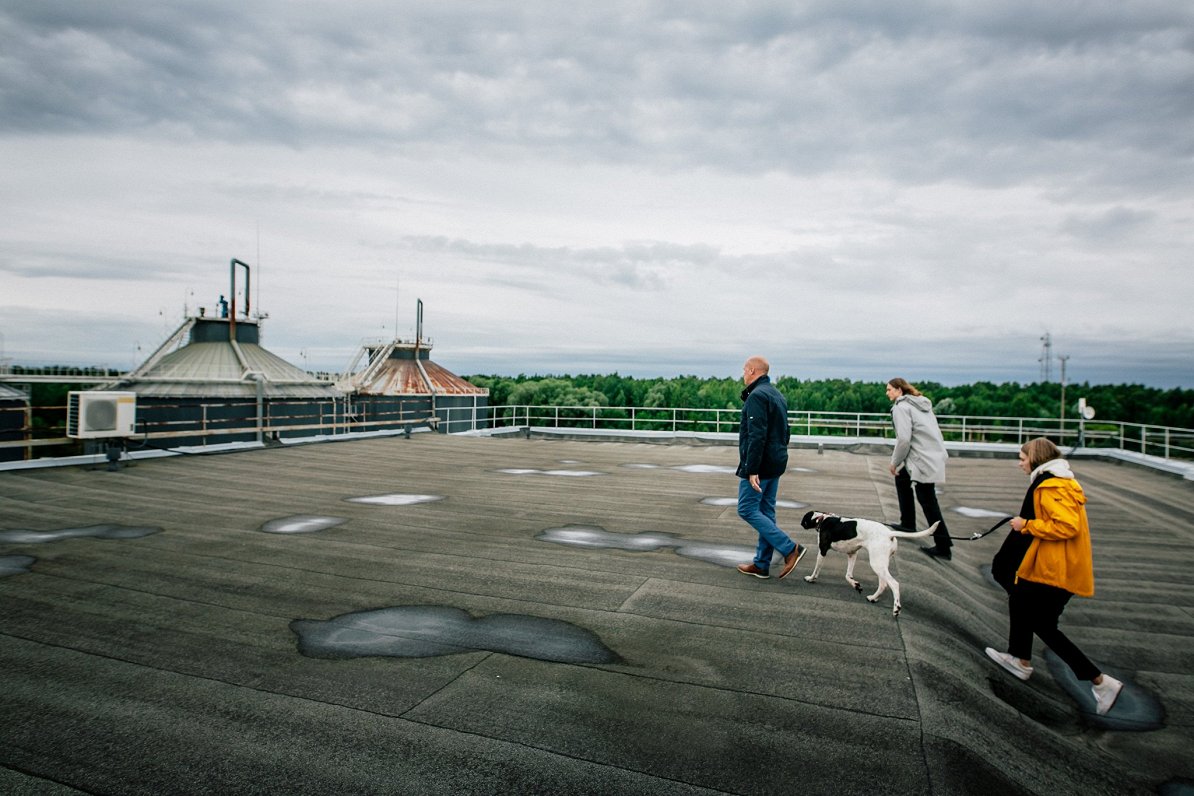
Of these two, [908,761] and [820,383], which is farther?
[820,383]

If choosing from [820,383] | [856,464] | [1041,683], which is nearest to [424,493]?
[1041,683]

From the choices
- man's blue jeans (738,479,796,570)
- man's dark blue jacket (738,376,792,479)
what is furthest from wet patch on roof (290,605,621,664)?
man's dark blue jacket (738,376,792,479)

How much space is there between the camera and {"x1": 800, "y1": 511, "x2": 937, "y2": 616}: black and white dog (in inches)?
206

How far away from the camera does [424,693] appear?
3648mm

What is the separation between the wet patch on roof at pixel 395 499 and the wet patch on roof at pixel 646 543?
2612mm

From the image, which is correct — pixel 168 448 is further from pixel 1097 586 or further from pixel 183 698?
pixel 1097 586

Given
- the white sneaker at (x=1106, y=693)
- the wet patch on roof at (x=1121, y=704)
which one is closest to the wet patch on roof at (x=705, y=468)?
the wet patch on roof at (x=1121, y=704)

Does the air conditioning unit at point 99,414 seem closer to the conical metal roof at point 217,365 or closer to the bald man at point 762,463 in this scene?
the bald man at point 762,463

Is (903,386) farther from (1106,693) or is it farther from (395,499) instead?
(395,499)

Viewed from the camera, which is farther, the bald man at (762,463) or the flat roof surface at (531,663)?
the bald man at (762,463)

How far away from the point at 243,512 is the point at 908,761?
7.93 metres

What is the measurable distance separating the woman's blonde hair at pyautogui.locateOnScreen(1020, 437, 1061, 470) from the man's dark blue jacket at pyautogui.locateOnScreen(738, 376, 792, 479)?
1713mm

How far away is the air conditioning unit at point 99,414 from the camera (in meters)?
11.7

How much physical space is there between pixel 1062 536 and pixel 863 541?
1412 mm
